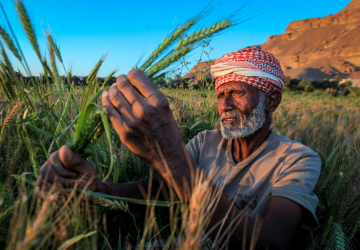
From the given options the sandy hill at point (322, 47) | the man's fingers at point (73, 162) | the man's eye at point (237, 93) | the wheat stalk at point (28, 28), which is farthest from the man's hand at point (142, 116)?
the sandy hill at point (322, 47)

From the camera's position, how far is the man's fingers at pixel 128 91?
Result: 84cm

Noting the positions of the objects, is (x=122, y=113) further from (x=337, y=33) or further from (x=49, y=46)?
(x=337, y=33)

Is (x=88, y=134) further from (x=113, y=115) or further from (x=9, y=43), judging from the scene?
(x=9, y=43)

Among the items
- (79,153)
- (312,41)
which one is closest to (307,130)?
(79,153)

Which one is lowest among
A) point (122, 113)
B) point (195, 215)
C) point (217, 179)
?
point (217, 179)

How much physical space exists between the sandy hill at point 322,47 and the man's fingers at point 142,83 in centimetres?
5615

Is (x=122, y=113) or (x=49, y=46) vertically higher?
(x=49, y=46)

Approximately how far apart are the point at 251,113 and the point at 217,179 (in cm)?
61

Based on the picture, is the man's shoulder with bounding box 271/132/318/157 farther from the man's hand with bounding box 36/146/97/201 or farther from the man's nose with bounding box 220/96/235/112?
the man's hand with bounding box 36/146/97/201

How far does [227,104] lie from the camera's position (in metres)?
1.81

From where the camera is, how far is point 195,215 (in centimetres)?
52

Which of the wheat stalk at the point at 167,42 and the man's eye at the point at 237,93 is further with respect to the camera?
the man's eye at the point at 237,93

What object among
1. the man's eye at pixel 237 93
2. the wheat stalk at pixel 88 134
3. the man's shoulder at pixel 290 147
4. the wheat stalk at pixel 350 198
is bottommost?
the wheat stalk at pixel 350 198

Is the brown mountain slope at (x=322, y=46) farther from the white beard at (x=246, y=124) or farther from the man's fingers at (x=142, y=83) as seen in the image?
the man's fingers at (x=142, y=83)
